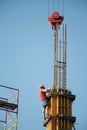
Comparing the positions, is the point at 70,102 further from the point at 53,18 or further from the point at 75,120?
the point at 53,18

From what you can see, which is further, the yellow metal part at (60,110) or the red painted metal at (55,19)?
the red painted metal at (55,19)

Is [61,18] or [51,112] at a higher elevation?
[61,18]

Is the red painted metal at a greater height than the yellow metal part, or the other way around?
the red painted metal

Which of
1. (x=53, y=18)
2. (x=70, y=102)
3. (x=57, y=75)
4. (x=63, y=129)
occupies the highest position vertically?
Result: (x=53, y=18)

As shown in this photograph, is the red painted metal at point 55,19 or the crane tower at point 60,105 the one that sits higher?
the red painted metal at point 55,19

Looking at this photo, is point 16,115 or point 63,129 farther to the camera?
point 16,115

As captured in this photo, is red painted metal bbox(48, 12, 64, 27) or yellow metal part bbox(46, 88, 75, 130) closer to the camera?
yellow metal part bbox(46, 88, 75, 130)

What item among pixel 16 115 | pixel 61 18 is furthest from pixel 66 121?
pixel 61 18

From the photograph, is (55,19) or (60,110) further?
(55,19)

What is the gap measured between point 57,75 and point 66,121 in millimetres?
5516

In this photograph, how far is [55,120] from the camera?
150 feet

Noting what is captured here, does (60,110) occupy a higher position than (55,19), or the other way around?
(55,19)

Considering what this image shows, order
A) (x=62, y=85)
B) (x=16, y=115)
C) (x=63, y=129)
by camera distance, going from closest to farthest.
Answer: (x=63, y=129) → (x=62, y=85) → (x=16, y=115)

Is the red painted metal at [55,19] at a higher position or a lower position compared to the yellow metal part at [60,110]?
higher
